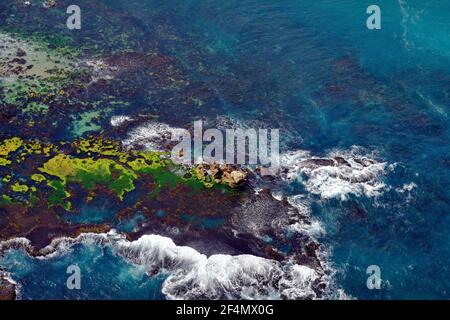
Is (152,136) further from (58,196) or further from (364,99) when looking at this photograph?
(364,99)

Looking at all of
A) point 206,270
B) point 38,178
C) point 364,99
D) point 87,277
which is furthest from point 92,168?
point 364,99

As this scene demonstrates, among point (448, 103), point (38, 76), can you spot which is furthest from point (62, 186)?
point (448, 103)

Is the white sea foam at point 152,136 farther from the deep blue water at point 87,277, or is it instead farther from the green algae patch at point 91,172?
the deep blue water at point 87,277

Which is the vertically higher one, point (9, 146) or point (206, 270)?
point (9, 146)

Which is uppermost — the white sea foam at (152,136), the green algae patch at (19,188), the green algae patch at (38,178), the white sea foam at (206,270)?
the white sea foam at (152,136)

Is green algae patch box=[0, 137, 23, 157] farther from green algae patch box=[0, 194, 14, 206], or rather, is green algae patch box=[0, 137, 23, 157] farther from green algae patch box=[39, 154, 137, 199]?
green algae patch box=[0, 194, 14, 206]

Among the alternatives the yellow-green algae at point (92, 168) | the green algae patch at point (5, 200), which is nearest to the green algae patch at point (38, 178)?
the yellow-green algae at point (92, 168)
